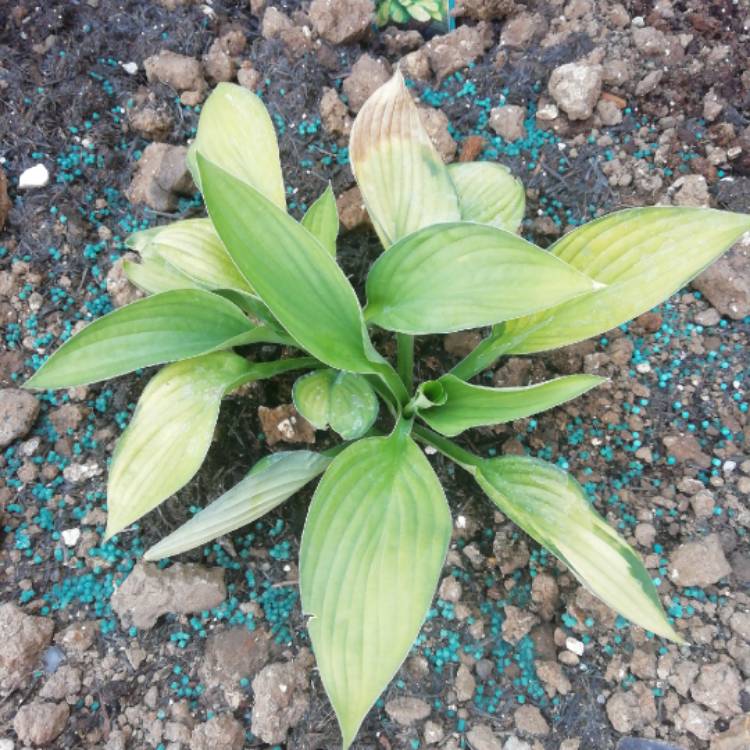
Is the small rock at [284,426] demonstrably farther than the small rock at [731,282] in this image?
No

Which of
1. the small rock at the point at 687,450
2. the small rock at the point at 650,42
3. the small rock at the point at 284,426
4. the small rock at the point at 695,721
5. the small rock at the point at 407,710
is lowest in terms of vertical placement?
the small rock at the point at 695,721

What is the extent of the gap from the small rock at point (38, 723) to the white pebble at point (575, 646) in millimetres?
918

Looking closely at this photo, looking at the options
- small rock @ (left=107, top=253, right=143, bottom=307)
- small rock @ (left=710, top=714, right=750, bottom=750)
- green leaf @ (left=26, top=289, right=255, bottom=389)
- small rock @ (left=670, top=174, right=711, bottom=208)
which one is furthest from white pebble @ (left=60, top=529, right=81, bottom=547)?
small rock @ (left=670, top=174, right=711, bottom=208)

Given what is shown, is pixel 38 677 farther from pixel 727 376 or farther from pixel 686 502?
pixel 727 376

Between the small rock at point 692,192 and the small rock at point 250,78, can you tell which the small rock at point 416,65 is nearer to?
the small rock at point 250,78

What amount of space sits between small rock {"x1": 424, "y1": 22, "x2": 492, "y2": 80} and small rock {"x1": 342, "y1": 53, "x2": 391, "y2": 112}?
0.15 m

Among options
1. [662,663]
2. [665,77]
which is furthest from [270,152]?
[662,663]

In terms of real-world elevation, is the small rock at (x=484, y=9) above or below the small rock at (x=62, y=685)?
above

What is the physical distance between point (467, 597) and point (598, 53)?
132cm

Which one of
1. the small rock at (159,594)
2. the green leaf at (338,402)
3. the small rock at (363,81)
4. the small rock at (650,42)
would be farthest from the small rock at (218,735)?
the small rock at (650,42)

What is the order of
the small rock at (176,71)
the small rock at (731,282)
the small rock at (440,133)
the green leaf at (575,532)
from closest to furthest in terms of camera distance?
the green leaf at (575,532) → the small rock at (731,282) → the small rock at (440,133) → the small rock at (176,71)

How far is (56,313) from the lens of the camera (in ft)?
5.50

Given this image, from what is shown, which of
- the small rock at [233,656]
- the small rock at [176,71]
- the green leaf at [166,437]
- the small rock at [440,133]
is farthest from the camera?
the small rock at [176,71]

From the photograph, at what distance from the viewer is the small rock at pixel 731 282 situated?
162 centimetres
